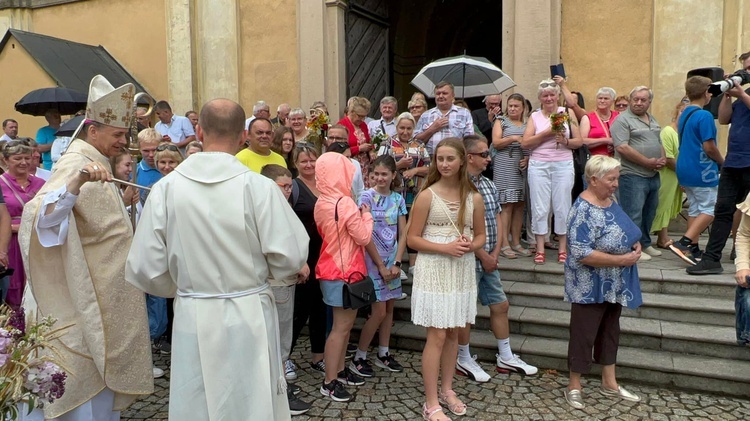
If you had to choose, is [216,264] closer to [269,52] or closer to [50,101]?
[50,101]

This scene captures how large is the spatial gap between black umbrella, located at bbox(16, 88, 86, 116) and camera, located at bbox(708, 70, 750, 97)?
8.39 m

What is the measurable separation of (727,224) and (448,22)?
10250mm

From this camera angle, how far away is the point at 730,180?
211 inches

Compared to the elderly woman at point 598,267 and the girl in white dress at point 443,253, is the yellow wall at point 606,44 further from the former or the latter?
the girl in white dress at point 443,253

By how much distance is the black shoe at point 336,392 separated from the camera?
4.35 metres

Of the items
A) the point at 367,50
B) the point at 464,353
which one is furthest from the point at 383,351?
the point at 367,50

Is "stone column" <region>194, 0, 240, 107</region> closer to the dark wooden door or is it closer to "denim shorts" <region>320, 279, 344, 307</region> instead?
the dark wooden door

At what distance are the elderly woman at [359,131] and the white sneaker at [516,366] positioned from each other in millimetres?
2631

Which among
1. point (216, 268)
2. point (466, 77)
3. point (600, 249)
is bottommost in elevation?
point (600, 249)

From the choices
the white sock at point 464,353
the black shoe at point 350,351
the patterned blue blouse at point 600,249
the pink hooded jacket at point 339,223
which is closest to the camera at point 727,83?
the patterned blue blouse at point 600,249

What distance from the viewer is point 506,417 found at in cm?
405

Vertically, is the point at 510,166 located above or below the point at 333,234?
above

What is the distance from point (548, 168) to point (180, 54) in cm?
738

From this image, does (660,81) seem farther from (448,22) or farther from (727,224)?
(448,22)
